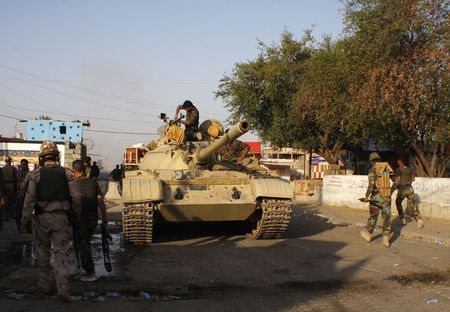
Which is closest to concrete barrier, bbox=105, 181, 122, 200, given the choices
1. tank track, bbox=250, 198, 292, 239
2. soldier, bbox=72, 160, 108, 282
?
tank track, bbox=250, 198, 292, 239

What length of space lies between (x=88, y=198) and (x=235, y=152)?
593 cm

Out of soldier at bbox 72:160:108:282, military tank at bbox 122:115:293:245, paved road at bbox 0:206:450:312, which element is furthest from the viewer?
military tank at bbox 122:115:293:245

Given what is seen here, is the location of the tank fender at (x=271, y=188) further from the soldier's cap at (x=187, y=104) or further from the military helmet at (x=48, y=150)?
the military helmet at (x=48, y=150)

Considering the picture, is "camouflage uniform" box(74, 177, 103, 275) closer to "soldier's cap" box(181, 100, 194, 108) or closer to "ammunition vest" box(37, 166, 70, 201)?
"ammunition vest" box(37, 166, 70, 201)

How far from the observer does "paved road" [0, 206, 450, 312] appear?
5.75 metres

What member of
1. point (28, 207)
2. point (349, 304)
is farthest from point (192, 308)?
point (28, 207)

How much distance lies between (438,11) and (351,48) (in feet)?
9.65

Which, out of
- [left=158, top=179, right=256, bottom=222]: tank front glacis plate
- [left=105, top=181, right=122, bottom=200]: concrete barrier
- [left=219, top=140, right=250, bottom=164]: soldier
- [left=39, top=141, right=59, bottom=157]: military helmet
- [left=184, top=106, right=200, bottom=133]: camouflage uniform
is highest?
[left=184, top=106, right=200, bottom=133]: camouflage uniform

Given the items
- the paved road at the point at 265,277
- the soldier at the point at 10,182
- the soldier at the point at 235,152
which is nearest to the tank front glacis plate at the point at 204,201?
the paved road at the point at 265,277

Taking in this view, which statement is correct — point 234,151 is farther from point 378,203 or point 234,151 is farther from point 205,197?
point 378,203

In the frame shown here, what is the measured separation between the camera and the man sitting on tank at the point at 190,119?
12.5m

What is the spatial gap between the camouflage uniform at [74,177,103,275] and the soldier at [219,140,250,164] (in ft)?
17.6

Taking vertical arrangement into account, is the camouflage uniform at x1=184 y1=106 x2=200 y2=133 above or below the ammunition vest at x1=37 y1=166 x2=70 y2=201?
above

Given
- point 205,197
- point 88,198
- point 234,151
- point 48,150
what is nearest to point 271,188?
point 205,197
